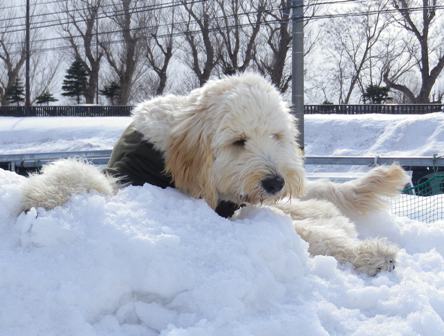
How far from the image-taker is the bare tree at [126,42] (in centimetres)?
4034

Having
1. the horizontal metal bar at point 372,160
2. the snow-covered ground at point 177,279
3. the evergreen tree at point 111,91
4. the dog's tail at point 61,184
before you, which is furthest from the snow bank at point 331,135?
the dog's tail at point 61,184

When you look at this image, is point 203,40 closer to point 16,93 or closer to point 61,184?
point 16,93

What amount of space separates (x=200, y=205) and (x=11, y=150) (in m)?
24.1

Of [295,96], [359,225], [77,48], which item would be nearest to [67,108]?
[77,48]

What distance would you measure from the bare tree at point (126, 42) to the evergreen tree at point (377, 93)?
15661 mm

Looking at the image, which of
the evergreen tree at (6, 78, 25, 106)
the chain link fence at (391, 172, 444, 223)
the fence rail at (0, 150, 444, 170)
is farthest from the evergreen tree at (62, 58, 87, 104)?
the chain link fence at (391, 172, 444, 223)

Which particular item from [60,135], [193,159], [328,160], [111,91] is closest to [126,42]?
[111,91]

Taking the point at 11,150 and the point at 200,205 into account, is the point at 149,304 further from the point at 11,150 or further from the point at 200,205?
the point at 11,150

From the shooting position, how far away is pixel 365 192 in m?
4.42

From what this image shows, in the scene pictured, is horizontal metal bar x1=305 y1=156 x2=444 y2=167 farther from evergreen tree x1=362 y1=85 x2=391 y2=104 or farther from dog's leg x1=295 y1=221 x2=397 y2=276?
evergreen tree x1=362 y1=85 x2=391 y2=104

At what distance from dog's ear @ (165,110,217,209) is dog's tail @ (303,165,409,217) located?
157cm

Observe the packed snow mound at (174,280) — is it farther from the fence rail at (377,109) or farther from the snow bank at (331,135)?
the fence rail at (377,109)

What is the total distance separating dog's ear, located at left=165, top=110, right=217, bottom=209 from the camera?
2.94 meters

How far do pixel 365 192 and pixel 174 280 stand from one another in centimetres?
266
